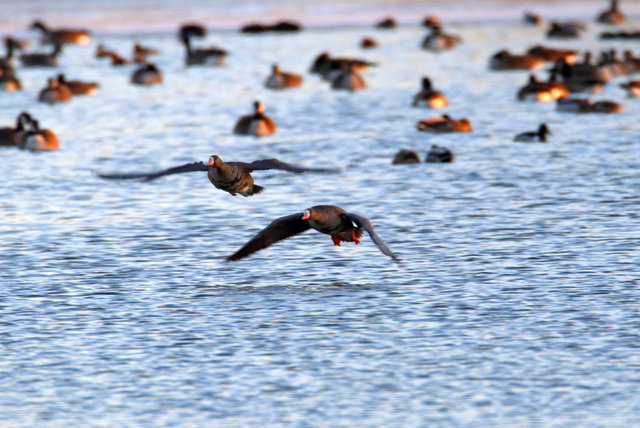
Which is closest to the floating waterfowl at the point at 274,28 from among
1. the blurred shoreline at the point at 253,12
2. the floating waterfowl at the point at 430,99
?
the blurred shoreline at the point at 253,12

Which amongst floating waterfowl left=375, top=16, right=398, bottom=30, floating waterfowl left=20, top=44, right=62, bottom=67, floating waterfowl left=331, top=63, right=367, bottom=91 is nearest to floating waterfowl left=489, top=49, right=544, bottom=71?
floating waterfowl left=331, top=63, right=367, bottom=91

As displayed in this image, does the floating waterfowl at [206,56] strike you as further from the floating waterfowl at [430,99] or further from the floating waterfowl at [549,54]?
the floating waterfowl at [430,99]

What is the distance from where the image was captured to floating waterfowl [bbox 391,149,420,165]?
887 inches

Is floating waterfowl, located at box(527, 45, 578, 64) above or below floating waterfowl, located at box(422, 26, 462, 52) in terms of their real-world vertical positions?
below

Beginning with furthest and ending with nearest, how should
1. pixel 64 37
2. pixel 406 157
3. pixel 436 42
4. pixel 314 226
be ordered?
pixel 64 37, pixel 436 42, pixel 406 157, pixel 314 226

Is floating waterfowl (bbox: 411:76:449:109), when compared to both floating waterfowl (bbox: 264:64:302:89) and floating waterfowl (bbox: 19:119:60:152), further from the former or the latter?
floating waterfowl (bbox: 19:119:60:152)

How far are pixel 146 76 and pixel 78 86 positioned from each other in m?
2.95

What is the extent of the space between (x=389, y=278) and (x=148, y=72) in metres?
24.2

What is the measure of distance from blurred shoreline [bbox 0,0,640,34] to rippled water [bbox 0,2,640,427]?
31718 millimetres

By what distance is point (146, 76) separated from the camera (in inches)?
1469

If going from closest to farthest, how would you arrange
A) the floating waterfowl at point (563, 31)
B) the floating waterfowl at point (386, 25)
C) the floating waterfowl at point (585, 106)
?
1. the floating waterfowl at point (585, 106)
2. the floating waterfowl at point (563, 31)
3. the floating waterfowl at point (386, 25)

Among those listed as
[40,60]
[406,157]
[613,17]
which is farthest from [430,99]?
[613,17]

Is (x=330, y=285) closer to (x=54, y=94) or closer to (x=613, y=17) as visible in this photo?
(x=54, y=94)

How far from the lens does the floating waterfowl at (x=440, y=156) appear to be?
2256 centimetres
